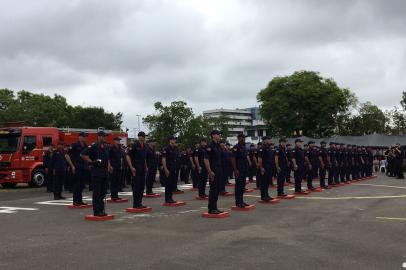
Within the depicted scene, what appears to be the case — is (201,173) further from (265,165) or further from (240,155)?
(240,155)

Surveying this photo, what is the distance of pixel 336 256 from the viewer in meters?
6.71

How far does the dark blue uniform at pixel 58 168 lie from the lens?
15727 mm

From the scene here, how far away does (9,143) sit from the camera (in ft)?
66.9

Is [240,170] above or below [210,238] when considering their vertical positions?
above

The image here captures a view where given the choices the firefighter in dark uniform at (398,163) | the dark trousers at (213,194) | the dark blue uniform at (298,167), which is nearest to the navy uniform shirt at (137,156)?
the dark trousers at (213,194)

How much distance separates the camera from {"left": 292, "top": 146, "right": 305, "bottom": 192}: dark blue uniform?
53.7 feet

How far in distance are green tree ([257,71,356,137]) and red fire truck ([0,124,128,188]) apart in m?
37.8

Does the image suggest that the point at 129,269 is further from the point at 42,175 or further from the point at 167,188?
the point at 42,175

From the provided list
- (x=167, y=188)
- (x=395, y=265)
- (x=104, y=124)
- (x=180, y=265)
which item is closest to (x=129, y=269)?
(x=180, y=265)

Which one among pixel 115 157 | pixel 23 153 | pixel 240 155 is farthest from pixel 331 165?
pixel 23 153

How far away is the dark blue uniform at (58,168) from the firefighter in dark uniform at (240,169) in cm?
667

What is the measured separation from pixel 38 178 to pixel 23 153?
55.2 inches

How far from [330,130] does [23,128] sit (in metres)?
43.9

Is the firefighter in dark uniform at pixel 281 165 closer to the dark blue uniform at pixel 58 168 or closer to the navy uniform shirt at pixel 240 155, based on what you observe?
the navy uniform shirt at pixel 240 155
